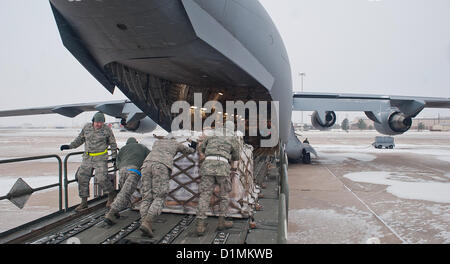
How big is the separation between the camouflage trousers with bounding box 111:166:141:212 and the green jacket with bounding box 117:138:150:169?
0.27 ft

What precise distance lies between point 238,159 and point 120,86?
10.5ft

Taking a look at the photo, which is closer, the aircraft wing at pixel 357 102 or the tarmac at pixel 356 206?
the tarmac at pixel 356 206

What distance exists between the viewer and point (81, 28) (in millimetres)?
4098

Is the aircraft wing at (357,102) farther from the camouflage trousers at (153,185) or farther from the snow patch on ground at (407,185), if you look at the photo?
the camouflage trousers at (153,185)

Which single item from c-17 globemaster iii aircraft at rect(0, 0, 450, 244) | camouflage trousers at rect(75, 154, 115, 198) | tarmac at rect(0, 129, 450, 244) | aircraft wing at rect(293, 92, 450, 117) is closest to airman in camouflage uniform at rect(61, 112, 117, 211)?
camouflage trousers at rect(75, 154, 115, 198)

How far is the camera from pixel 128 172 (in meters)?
4.30

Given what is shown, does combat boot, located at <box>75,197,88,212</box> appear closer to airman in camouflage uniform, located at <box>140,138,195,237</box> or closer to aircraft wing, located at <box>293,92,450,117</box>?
airman in camouflage uniform, located at <box>140,138,195,237</box>

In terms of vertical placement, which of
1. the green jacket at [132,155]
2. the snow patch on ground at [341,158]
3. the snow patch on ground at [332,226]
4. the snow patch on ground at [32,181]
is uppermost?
the green jacket at [132,155]

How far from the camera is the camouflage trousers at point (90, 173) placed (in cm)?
450

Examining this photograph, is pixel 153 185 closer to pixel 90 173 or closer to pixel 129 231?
pixel 129 231

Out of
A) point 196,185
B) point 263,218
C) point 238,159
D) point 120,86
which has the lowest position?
point 263,218

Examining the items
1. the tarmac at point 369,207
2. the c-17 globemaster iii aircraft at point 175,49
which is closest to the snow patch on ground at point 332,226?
the tarmac at point 369,207
